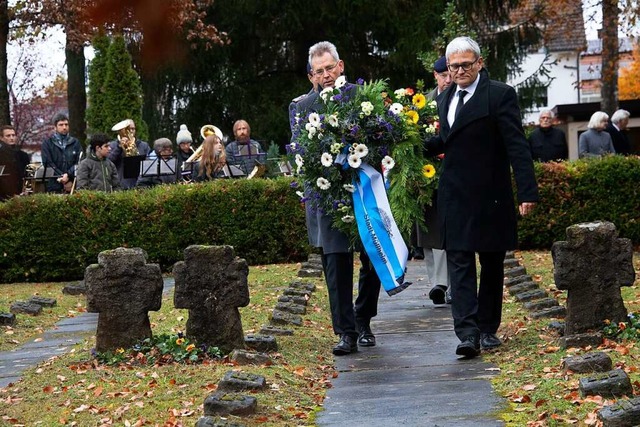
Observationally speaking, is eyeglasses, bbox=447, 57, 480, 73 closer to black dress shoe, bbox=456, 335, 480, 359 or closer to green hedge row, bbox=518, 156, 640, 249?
black dress shoe, bbox=456, 335, 480, 359

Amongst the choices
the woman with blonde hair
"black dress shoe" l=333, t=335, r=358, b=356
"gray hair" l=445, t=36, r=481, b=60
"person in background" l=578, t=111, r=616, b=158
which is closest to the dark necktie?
"gray hair" l=445, t=36, r=481, b=60

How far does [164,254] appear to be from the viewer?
1891 centimetres

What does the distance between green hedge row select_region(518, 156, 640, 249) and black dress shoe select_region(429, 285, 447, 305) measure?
6.24 m

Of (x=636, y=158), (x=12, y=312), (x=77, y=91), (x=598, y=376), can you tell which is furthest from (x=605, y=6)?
(x=598, y=376)

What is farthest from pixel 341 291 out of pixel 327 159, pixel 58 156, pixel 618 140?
pixel 58 156

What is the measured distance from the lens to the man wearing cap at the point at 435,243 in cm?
1166

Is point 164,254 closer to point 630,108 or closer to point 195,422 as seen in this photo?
point 195,422

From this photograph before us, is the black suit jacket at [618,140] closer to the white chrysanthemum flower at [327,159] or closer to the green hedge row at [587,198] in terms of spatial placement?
the green hedge row at [587,198]

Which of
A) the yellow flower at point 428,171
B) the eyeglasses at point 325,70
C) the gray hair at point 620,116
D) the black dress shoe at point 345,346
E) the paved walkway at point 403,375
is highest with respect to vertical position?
the gray hair at point 620,116

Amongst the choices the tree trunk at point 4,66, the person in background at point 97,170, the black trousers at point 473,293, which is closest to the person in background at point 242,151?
the person in background at point 97,170

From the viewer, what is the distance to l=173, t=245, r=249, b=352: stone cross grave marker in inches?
384

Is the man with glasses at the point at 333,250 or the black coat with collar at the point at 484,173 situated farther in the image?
the man with glasses at the point at 333,250

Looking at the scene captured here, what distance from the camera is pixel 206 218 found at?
1905cm

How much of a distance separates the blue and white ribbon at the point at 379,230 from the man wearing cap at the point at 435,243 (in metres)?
1.15
